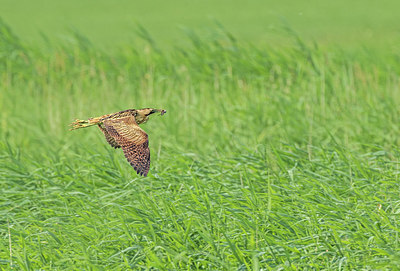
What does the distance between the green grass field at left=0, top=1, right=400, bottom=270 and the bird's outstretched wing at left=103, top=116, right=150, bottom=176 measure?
565mm

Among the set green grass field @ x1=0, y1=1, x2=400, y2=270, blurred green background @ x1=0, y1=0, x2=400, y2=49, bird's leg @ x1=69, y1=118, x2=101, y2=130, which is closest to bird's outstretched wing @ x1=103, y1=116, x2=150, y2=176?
bird's leg @ x1=69, y1=118, x2=101, y2=130

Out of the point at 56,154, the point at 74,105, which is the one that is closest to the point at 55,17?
the point at 74,105

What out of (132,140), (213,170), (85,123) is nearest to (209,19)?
(213,170)

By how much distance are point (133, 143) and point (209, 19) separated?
Answer: 1396 cm

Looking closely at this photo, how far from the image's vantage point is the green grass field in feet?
12.7

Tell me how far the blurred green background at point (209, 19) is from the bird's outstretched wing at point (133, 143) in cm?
1139

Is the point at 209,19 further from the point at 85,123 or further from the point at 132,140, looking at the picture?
the point at 132,140

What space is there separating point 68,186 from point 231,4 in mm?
23200

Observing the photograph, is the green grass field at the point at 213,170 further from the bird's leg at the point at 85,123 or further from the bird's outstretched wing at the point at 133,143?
the bird's leg at the point at 85,123

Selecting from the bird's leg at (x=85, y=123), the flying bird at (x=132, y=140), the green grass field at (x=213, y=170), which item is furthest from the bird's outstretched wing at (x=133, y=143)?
the green grass field at (x=213, y=170)

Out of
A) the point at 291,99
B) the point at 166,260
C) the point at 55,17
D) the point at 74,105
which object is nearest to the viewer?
the point at 166,260

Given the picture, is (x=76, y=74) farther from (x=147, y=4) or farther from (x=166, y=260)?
(x=147, y=4)

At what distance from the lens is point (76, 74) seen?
873cm

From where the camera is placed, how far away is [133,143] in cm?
354
